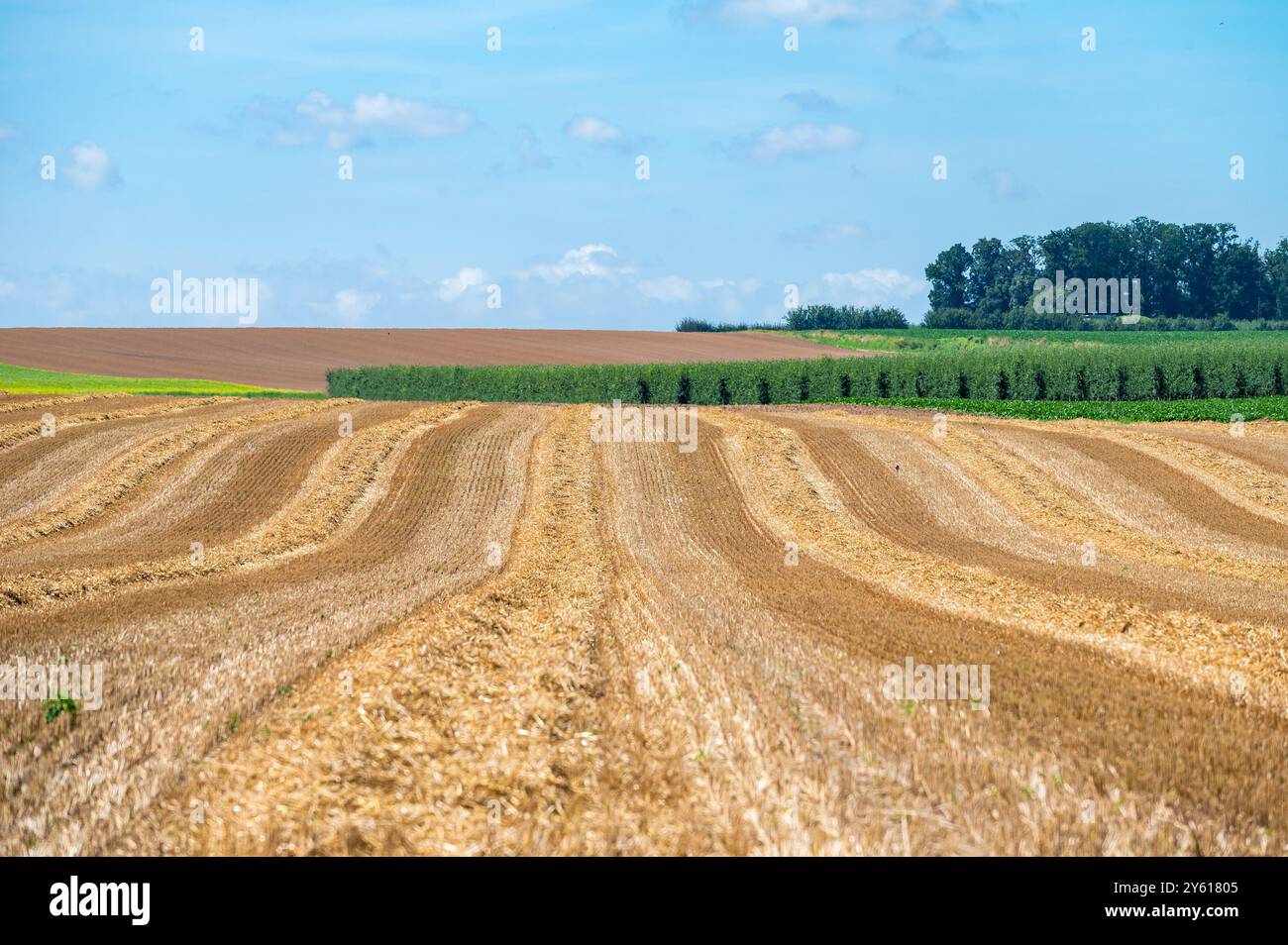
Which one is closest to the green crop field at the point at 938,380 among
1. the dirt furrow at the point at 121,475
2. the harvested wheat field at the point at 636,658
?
the dirt furrow at the point at 121,475

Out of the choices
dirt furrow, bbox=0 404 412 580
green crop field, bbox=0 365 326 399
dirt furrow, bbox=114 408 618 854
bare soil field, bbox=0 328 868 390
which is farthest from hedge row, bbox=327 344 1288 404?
dirt furrow, bbox=114 408 618 854

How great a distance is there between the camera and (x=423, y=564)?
958 inches

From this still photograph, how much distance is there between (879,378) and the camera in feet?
Answer: 260

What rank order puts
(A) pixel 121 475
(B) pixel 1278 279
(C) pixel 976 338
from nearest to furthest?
(A) pixel 121 475, (C) pixel 976 338, (B) pixel 1278 279

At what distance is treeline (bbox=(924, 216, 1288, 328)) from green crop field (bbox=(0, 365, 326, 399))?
96774 millimetres

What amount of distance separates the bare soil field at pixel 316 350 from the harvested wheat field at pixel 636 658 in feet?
164

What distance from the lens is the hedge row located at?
241 ft

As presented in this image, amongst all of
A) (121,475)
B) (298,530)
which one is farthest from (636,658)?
(121,475)

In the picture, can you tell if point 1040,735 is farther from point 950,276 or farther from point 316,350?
point 950,276

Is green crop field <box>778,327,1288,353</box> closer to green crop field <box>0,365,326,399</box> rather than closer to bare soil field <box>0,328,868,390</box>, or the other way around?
bare soil field <box>0,328,868,390</box>

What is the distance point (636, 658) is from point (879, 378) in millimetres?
67138

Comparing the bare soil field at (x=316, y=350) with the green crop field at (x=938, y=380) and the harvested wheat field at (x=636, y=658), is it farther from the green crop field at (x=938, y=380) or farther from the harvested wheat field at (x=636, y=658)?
the harvested wheat field at (x=636, y=658)

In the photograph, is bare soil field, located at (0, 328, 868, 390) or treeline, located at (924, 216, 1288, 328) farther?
treeline, located at (924, 216, 1288, 328)
